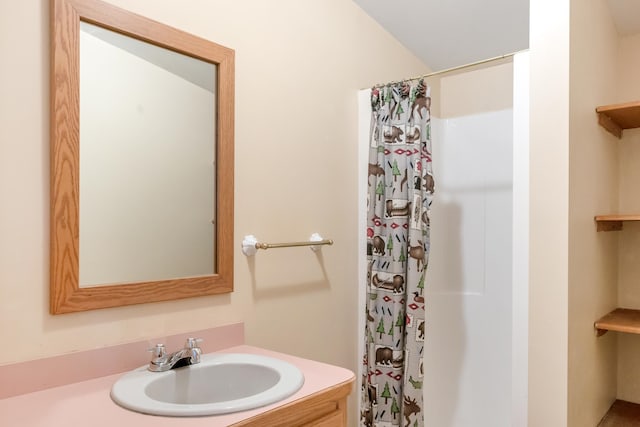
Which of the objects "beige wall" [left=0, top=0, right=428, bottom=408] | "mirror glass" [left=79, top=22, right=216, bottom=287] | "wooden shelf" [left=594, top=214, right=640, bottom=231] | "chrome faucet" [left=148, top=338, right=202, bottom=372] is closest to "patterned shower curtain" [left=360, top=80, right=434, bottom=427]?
"beige wall" [left=0, top=0, right=428, bottom=408]

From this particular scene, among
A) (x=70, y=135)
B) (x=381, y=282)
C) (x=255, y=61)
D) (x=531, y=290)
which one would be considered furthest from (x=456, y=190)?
(x=70, y=135)

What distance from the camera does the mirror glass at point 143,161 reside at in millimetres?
1414

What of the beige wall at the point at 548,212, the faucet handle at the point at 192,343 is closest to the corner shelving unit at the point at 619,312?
the beige wall at the point at 548,212

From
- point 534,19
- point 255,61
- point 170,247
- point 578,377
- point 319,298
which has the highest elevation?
point 534,19

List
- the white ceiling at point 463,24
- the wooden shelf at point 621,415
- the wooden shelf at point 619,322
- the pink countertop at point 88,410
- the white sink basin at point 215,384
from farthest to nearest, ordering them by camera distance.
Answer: the white ceiling at point 463,24 → the wooden shelf at point 621,415 → the wooden shelf at point 619,322 → the white sink basin at point 215,384 → the pink countertop at point 88,410

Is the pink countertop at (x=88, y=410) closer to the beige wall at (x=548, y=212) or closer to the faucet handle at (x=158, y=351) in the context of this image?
the faucet handle at (x=158, y=351)

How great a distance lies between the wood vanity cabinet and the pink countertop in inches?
0.5

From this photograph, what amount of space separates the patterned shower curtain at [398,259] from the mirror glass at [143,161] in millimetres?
798

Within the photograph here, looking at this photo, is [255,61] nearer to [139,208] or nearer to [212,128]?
[212,128]

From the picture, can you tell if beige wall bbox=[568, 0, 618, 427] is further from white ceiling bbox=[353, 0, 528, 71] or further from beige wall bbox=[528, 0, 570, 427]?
white ceiling bbox=[353, 0, 528, 71]

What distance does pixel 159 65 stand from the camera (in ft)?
5.23

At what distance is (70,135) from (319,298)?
1214 millimetres

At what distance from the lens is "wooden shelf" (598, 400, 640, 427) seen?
6.59ft

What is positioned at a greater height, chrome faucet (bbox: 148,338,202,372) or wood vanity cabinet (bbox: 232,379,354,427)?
chrome faucet (bbox: 148,338,202,372)
